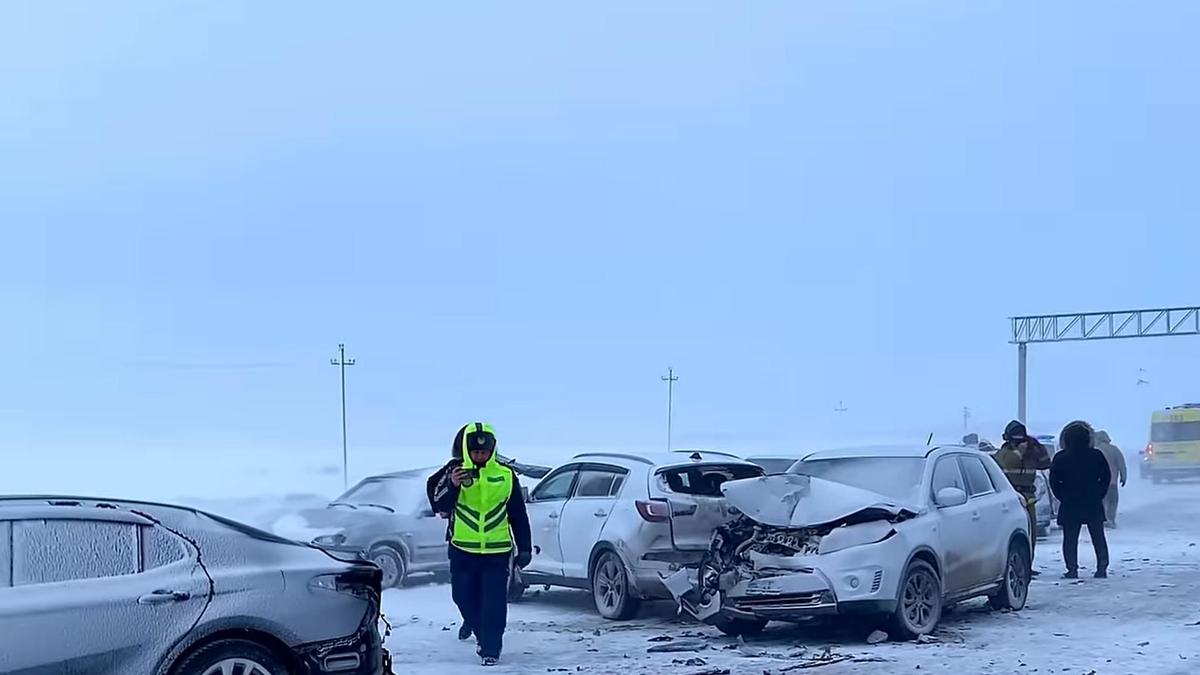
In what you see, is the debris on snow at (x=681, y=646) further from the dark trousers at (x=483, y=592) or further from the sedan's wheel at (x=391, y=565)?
the sedan's wheel at (x=391, y=565)

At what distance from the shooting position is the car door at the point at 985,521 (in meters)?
12.4

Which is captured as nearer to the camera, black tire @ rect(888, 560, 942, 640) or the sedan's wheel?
black tire @ rect(888, 560, 942, 640)

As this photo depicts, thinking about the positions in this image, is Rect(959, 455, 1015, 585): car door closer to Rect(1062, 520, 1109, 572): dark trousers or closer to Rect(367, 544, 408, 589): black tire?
Rect(1062, 520, 1109, 572): dark trousers

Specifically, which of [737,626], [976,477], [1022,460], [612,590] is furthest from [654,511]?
[1022,460]

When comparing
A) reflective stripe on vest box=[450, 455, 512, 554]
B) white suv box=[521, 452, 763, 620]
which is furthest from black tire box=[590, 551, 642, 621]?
reflective stripe on vest box=[450, 455, 512, 554]

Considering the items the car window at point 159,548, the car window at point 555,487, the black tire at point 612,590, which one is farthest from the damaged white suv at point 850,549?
the car window at point 159,548

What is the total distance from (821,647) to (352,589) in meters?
4.71

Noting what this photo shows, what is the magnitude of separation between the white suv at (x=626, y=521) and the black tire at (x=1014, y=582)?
2.41 meters

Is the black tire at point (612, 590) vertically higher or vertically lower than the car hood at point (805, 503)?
lower

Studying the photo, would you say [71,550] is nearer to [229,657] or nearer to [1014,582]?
[229,657]

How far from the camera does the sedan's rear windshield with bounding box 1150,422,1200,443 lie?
1561 inches

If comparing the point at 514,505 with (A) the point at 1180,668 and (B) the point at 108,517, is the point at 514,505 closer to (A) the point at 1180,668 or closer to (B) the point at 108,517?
(B) the point at 108,517

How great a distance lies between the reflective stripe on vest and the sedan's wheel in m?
4.84

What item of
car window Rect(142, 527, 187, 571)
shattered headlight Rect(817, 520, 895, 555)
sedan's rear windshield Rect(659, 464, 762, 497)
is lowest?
shattered headlight Rect(817, 520, 895, 555)
